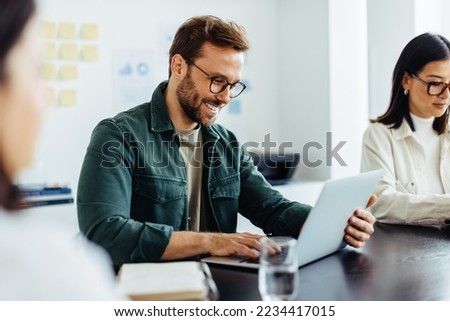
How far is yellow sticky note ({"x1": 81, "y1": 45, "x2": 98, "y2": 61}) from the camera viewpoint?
2748 millimetres

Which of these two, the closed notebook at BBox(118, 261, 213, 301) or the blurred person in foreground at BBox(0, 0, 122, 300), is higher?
the blurred person in foreground at BBox(0, 0, 122, 300)

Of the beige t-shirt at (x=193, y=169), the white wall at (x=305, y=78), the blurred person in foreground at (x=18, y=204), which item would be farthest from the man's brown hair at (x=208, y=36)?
the white wall at (x=305, y=78)

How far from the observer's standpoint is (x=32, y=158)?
0.59 m

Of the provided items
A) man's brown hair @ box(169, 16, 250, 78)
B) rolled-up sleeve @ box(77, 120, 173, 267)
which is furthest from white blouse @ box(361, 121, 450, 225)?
rolled-up sleeve @ box(77, 120, 173, 267)

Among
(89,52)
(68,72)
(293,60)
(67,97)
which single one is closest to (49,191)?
(67,97)

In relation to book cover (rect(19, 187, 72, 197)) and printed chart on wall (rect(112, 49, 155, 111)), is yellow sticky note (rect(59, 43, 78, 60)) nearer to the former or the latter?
printed chart on wall (rect(112, 49, 155, 111))

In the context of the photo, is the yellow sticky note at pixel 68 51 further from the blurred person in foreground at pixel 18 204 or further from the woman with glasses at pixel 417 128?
the blurred person in foreground at pixel 18 204

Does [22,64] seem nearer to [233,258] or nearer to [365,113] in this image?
[233,258]

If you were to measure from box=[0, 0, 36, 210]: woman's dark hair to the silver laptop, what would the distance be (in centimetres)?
73

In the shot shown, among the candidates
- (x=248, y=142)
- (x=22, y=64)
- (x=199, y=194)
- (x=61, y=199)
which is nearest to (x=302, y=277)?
(x=199, y=194)

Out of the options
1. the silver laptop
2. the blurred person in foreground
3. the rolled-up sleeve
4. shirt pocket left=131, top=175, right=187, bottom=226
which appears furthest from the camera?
shirt pocket left=131, top=175, right=187, bottom=226

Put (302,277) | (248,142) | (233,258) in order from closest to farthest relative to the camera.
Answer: (302,277)
(233,258)
(248,142)

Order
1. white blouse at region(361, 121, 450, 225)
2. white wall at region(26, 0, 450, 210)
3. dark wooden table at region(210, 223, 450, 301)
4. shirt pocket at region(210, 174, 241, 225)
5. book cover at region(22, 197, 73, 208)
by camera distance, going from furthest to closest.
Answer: white wall at region(26, 0, 450, 210) → book cover at region(22, 197, 73, 208) → white blouse at region(361, 121, 450, 225) → shirt pocket at region(210, 174, 241, 225) → dark wooden table at region(210, 223, 450, 301)
